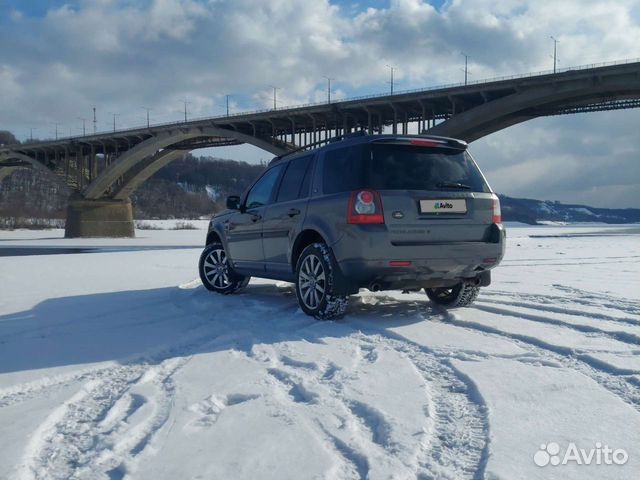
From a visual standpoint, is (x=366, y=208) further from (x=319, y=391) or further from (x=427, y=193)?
(x=319, y=391)

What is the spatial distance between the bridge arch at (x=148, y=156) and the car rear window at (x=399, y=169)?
29155 millimetres

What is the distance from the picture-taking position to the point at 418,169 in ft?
17.0

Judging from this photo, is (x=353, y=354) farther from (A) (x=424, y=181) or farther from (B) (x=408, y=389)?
(A) (x=424, y=181)

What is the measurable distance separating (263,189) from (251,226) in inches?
18.8

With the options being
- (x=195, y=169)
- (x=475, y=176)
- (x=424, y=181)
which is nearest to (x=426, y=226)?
(x=424, y=181)

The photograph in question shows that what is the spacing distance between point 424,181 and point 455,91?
22715mm

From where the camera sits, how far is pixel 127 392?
10.4 feet

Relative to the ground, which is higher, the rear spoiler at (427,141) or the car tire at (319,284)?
the rear spoiler at (427,141)

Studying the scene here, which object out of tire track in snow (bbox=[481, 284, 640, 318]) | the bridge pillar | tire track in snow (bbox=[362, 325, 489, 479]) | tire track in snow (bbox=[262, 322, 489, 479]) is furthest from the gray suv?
the bridge pillar

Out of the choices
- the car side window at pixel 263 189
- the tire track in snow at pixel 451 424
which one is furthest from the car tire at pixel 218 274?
the tire track in snow at pixel 451 424

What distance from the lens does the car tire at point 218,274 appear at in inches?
289

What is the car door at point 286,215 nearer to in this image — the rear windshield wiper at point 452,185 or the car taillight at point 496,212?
the rear windshield wiper at point 452,185

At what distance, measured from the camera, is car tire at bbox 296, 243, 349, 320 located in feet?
16.5

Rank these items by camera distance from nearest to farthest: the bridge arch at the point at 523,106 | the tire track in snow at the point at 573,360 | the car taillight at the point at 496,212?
the tire track in snow at the point at 573,360
the car taillight at the point at 496,212
the bridge arch at the point at 523,106
